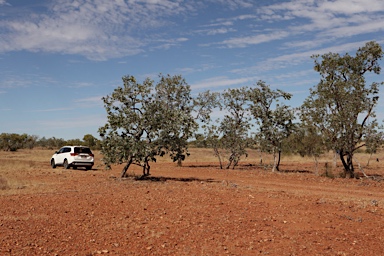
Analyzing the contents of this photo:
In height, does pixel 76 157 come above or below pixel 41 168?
above

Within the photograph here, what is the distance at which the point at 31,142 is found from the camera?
294 feet

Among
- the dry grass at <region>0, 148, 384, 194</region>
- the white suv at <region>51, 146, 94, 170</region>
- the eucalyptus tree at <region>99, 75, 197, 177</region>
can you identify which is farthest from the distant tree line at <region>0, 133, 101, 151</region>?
the eucalyptus tree at <region>99, 75, 197, 177</region>

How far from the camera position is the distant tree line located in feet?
252

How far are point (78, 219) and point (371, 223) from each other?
27.2ft

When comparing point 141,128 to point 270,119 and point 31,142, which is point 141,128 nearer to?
point 270,119

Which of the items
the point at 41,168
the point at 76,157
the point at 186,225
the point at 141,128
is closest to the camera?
the point at 186,225

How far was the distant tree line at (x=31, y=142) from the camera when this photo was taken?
252 ft

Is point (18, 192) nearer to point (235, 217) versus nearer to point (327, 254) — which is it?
point (235, 217)

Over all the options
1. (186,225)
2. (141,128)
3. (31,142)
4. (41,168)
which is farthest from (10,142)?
(186,225)

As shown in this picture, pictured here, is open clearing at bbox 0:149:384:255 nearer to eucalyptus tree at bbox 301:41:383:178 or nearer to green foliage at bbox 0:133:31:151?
eucalyptus tree at bbox 301:41:383:178

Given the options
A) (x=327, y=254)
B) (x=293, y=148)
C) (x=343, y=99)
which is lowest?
(x=327, y=254)

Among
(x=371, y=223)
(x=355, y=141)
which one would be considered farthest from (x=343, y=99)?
(x=371, y=223)

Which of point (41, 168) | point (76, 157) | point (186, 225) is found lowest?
point (186, 225)

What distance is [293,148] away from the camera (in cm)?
4569
